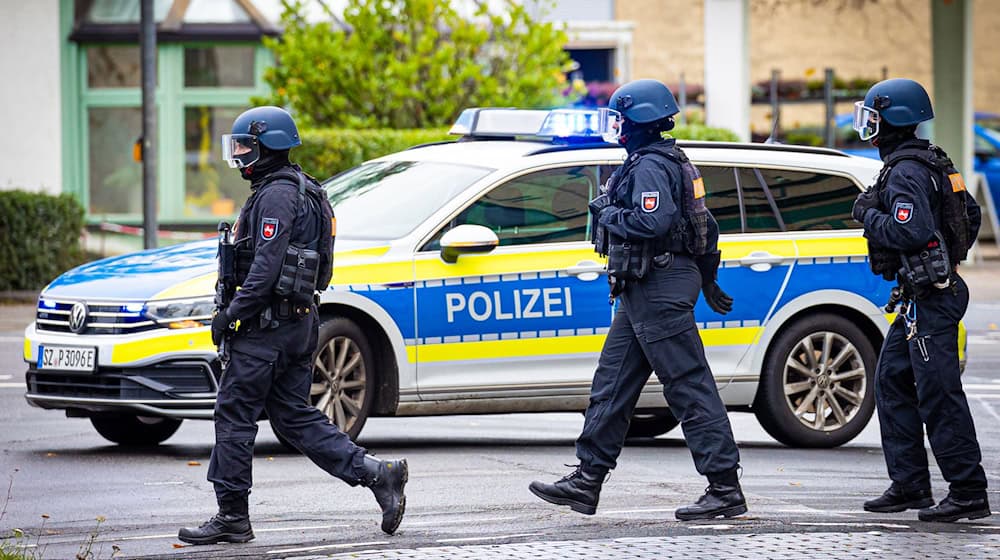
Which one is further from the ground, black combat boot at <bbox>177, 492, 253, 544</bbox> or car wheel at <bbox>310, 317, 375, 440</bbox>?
car wheel at <bbox>310, 317, 375, 440</bbox>

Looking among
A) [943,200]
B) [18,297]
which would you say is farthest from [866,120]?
[18,297]

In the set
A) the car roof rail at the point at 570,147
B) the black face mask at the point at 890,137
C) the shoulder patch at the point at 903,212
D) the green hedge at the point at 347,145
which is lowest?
the shoulder patch at the point at 903,212

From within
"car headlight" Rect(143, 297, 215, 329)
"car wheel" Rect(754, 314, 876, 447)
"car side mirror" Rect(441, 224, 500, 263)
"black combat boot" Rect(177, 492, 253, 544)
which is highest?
"car side mirror" Rect(441, 224, 500, 263)

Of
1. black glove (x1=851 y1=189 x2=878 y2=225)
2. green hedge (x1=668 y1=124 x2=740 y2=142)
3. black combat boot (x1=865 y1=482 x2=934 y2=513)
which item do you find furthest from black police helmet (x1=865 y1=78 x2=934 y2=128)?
green hedge (x1=668 y1=124 x2=740 y2=142)

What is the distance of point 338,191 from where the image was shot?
967 centimetres

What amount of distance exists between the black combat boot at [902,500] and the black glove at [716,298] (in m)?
1.01

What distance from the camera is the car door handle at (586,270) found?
9070 millimetres

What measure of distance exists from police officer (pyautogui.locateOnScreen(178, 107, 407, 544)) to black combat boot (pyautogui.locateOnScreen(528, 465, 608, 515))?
656mm

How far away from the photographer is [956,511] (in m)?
6.95

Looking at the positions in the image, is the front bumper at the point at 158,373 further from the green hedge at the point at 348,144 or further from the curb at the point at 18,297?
the curb at the point at 18,297

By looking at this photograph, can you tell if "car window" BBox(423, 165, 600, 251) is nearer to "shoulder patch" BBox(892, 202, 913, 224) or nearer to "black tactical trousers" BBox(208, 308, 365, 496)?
"black tactical trousers" BBox(208, 308, 365, 496)

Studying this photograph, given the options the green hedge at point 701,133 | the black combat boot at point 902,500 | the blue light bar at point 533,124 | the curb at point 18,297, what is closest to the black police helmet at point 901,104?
the black combat boot at point 902,500

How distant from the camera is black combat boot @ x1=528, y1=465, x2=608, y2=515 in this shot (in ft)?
22.9

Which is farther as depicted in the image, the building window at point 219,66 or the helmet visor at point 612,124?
the building window at point 219,66
